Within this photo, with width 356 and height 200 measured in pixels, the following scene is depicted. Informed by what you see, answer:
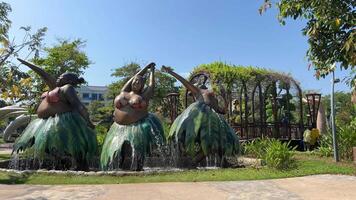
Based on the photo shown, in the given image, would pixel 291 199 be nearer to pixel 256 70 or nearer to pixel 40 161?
pixel 40 161

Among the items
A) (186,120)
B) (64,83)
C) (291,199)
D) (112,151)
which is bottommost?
(291,199)

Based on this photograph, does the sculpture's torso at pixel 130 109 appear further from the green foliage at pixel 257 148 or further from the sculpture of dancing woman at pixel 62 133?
the green foliage at pixel 257 148

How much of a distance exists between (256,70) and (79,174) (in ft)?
55.9

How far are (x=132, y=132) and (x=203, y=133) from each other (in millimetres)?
2078

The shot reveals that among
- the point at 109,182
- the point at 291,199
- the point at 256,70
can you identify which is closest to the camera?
the point at 291,199

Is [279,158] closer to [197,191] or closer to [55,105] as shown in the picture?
[197,191]

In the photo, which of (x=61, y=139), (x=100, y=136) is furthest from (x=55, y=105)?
(x=100, y=136)

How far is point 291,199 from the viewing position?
7.94 m

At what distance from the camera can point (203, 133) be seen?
1295 centimetres

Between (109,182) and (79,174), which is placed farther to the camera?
(79,174)

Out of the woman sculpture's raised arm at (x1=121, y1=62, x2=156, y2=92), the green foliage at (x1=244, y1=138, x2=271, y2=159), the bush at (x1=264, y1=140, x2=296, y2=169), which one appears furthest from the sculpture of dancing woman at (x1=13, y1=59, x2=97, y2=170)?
the green foliage at (x1=244, y1=138, x2=271, y2=159)

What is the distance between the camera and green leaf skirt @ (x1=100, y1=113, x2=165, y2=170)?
1199 centimetres

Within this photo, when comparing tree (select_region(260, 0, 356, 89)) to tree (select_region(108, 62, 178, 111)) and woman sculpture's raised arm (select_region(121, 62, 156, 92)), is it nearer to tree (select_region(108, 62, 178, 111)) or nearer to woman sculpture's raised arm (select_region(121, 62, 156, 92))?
woman sculpture's raised arm (select_region(121, 62, 156, 92))

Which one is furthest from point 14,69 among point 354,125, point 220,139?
point 354,125
